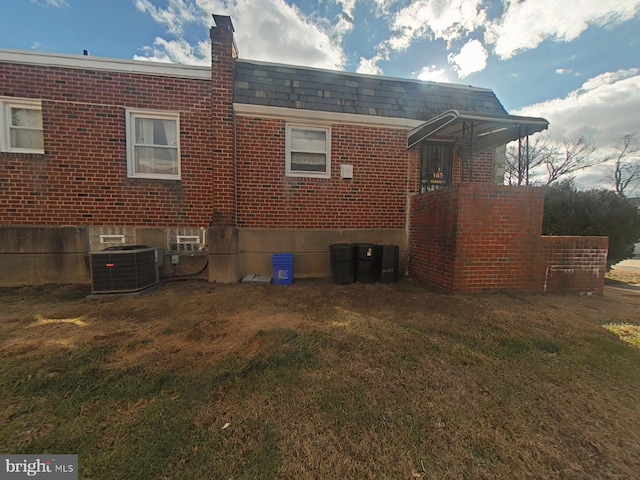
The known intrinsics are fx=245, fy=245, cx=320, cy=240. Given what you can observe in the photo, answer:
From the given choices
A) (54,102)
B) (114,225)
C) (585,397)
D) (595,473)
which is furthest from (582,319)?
(54,102)

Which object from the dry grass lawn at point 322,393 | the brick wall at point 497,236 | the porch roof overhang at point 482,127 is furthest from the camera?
the porch roof overhang at point 482,127

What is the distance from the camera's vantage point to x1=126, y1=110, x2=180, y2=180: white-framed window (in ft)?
17.3

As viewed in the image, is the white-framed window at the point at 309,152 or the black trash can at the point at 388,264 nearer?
the black trash can at the point at 388,264

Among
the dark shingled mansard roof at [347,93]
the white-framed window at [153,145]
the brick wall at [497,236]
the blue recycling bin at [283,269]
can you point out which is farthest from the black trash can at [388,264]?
the white-framed window at [153,145]

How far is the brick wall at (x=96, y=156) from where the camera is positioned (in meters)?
4.96

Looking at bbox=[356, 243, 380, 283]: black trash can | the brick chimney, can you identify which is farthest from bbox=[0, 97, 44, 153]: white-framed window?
bbox=[356, 243, 380, 283]: black trash can

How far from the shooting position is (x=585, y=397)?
1998 mm

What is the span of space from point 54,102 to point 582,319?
10050 mm

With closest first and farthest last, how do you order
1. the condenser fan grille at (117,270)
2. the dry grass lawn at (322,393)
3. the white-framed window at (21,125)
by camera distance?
the dry grass lawn at (322,393), the condenser fan grille at (117,270), the white-framed window at (21,125)

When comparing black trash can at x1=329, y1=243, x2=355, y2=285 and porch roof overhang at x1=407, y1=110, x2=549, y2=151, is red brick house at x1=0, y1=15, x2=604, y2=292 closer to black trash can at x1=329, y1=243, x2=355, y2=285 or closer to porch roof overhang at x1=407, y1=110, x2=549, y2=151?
porch roof overhang at x1=407, y1=110, x2=549, y2=151

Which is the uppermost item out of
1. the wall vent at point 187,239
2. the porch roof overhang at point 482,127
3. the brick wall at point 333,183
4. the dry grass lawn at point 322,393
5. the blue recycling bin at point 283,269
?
the porch roof overhang at point 482,127

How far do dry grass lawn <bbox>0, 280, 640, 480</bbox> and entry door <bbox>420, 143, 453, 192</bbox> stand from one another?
378 centimetres

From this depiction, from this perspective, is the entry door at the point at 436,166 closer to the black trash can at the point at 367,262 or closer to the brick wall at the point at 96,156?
the black trash can at the point at 367,262

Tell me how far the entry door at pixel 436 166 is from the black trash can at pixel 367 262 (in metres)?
2.43
